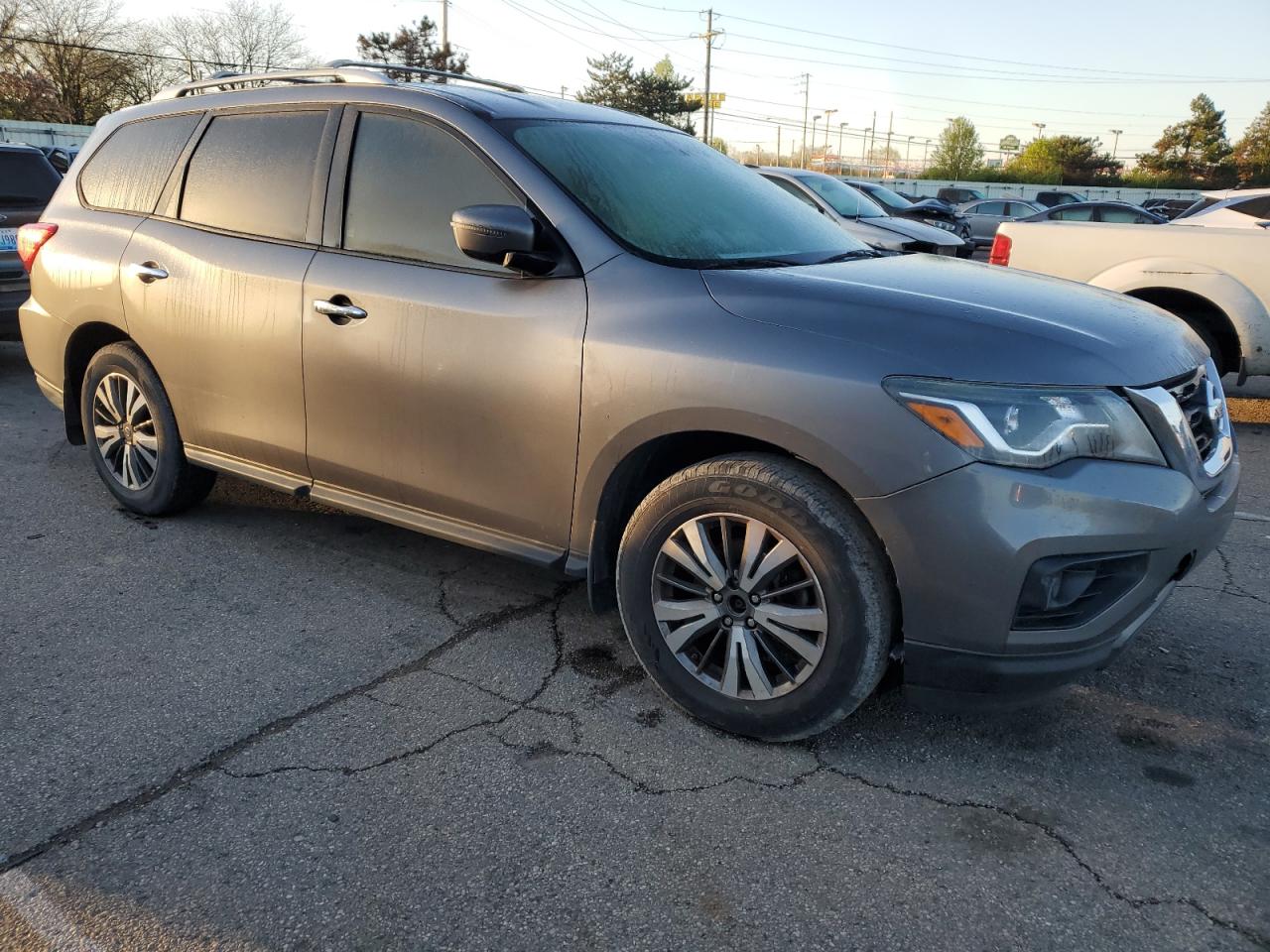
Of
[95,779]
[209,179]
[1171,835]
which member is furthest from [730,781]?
[209,179]

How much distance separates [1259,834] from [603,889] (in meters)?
1.63

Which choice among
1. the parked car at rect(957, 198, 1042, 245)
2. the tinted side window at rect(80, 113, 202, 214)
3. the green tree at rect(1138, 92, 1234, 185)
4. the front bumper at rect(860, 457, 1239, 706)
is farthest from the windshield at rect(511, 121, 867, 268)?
the green tree at rect(1138, 92, 1234, 185)

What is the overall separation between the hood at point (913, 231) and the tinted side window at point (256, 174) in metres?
7.79

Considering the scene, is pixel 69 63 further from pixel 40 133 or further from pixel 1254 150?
pixel 1254 150

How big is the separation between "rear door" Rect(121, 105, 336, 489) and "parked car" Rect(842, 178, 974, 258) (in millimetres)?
7058

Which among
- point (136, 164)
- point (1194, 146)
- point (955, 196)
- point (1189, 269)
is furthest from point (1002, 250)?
point (1194, 146)

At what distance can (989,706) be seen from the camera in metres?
2.52

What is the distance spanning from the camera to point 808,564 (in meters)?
2.57

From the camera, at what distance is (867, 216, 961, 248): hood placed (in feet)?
34.4

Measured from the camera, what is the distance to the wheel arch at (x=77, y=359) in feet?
14.7

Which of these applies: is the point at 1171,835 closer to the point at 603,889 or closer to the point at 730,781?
the point at 730,781

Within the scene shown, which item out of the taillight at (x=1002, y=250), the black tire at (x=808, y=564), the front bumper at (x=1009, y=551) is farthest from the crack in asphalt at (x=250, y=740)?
the taillight at (x=1002, y=250)

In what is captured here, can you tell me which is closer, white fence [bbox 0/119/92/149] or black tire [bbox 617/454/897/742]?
black tire [bbox 617/454/897/742]

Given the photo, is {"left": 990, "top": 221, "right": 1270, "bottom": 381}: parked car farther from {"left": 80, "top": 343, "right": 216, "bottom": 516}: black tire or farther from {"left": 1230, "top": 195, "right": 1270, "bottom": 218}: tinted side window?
{"left": 80, "top": 343, "right": 216, "bottom": 516}: black tire
